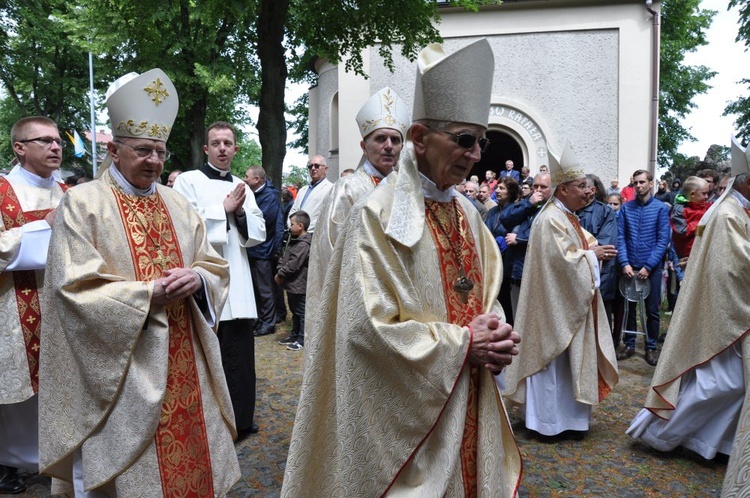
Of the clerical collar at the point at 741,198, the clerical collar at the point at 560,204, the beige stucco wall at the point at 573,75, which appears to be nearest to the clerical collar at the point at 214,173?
the clerical collar at the point at 560,204

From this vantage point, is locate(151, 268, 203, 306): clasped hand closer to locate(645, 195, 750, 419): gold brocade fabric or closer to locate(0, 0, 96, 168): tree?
locate(645, 195, 750, 419): gold brocade fabric

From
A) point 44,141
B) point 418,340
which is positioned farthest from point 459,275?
point 44,141

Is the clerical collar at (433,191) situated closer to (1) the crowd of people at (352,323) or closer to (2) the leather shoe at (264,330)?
(1) the crowd of people at (352,323)

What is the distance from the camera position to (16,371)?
13.1 ft

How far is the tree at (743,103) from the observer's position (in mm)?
22844

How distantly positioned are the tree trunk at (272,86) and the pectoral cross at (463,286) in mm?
9750

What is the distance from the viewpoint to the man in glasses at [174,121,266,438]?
4.50m

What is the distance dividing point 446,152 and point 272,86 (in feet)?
33.8

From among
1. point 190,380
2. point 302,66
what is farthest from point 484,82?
point 302,66

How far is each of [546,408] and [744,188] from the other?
2.22 meters

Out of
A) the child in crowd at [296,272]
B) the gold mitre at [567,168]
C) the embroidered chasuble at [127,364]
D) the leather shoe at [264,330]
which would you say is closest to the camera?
the embroidered chasuble at [127,364]

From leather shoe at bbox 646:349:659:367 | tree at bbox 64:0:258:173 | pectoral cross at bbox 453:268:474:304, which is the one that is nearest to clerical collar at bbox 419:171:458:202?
pectoral cross at bbox 453:268:474:304

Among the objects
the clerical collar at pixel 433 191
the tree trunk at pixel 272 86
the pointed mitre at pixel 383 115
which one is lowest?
the clerical collar at pixel 433 191

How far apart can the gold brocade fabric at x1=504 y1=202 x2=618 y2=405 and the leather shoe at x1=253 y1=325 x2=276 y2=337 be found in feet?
14.4
